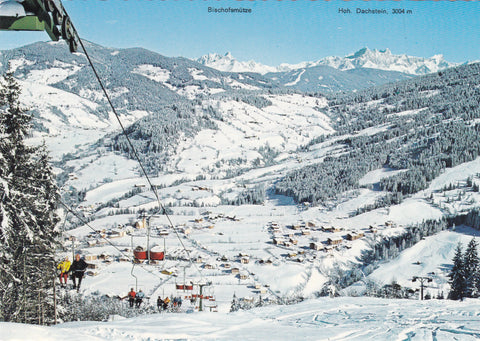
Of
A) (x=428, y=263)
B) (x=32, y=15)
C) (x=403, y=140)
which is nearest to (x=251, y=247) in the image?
(x=428, y=263)

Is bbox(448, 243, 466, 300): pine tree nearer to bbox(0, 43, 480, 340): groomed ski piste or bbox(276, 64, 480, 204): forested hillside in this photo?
bbox(0, 43, 480, 340): groomed ski piste

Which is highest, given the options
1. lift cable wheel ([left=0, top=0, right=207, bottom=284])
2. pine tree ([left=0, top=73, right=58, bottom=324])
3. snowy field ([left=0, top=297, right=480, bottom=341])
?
lift cable wheel ([left=0, top=0, right=207, bottom=284])

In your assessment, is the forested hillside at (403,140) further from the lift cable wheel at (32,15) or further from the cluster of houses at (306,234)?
the lift cable wheel at (32,15)

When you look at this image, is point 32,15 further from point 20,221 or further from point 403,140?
point 403,140

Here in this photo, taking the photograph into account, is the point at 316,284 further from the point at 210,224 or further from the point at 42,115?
the point at 42,115

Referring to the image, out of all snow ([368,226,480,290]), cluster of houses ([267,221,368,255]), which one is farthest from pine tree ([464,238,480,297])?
cluster of houses ([267,221,368,255])

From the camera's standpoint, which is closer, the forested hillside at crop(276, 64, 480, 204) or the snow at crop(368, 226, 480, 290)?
the snow at crop(368, 226, 480, 290)

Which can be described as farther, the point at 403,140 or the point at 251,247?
the point at 403,140

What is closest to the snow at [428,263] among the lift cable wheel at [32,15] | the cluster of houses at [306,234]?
the cluster of houses at [306,234]
